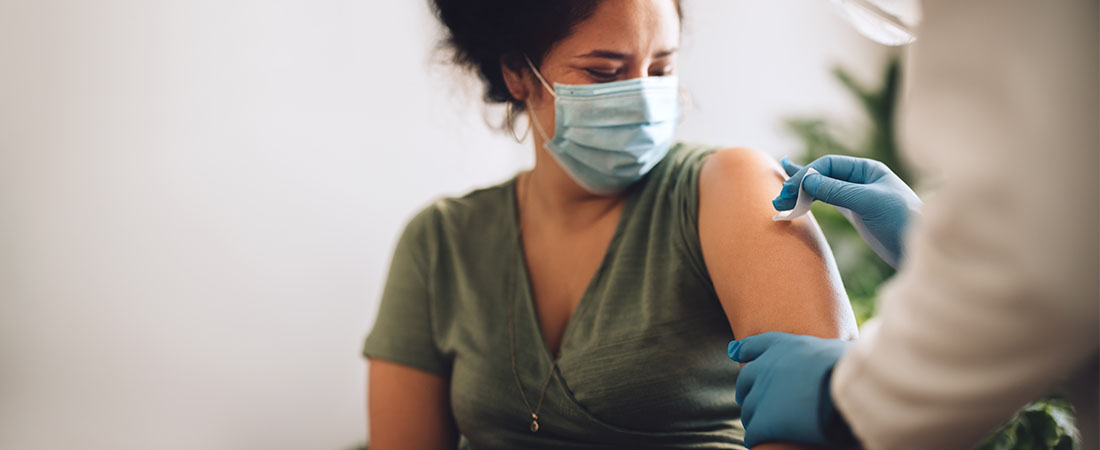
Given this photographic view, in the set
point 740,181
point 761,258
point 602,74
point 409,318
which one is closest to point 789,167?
point 740,181

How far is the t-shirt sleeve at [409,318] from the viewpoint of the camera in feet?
4.31

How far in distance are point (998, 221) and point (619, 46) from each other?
749mm

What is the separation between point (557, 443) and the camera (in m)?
1.15

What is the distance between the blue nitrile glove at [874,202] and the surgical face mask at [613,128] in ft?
0.89

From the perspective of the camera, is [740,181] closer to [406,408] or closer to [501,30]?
[501,30]

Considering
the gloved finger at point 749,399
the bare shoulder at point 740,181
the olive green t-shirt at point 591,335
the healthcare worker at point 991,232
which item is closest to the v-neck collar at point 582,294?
the olive green t-shirt at point 591,335

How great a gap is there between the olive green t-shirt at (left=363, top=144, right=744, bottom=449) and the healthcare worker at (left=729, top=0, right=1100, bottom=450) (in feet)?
1.74

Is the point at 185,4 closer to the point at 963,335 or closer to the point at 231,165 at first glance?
the point at 231,165

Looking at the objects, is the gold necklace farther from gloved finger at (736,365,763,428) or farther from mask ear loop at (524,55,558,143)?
gloved finger at (736,365,763,428)

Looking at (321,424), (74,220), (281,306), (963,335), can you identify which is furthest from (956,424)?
(321,424)

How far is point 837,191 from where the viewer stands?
945 millimetres

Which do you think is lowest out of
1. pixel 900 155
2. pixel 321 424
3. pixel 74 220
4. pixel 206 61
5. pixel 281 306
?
pixel 321 424

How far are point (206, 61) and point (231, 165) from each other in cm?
24

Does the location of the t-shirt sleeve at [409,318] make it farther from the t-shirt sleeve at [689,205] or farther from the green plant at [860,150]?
the green plant at [860,150]
